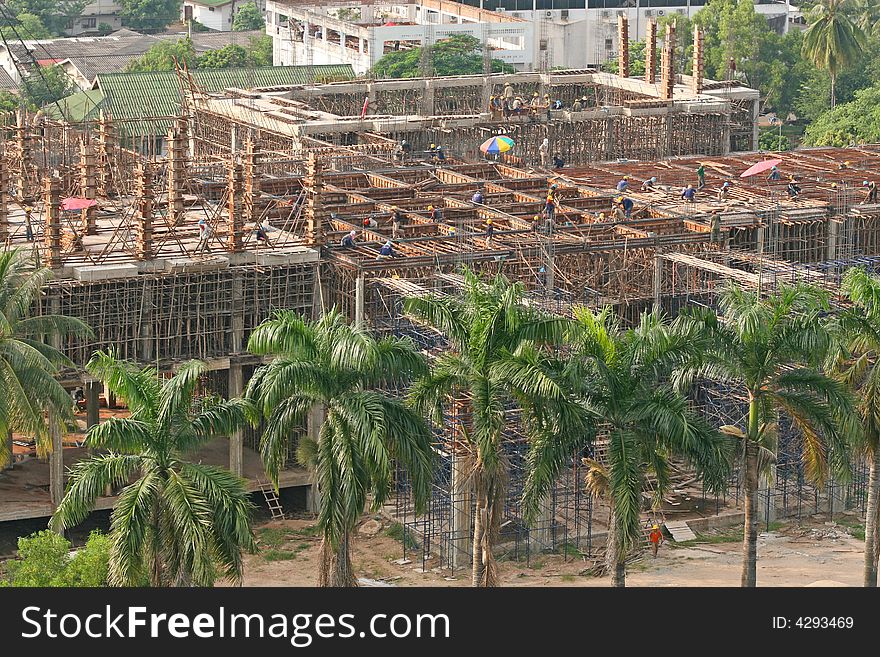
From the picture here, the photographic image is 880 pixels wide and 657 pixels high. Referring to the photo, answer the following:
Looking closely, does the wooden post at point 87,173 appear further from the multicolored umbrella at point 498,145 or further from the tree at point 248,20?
the tree at point 248,20

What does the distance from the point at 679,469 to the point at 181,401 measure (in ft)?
90.2

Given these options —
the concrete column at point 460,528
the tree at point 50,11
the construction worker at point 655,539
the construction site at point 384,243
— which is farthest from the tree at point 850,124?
the tree at point 50,11

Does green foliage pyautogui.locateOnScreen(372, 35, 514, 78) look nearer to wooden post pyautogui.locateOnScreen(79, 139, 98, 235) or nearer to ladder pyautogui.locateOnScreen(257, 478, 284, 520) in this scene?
wooden post pyautogui.locateOnScreen(79, 139, 98, 235)

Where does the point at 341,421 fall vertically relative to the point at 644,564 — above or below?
above

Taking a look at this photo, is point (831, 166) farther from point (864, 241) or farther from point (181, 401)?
point (181, 401)

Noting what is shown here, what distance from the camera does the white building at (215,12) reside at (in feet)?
620

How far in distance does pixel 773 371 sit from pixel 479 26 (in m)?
102

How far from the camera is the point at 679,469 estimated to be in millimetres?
67875

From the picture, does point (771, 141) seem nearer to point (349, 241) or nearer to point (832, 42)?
point (832, 42)

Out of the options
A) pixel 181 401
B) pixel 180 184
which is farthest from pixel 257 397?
pixel 180 184

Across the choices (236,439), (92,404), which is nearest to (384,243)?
(236,439)

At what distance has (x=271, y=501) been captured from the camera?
214 ft

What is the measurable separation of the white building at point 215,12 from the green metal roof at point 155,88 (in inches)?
2296

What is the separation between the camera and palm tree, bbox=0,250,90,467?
174ft
